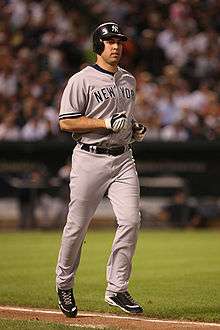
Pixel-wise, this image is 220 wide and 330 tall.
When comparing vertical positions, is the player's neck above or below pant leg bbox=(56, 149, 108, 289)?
above

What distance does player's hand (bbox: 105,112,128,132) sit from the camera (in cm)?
685

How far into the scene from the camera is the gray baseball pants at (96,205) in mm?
7031

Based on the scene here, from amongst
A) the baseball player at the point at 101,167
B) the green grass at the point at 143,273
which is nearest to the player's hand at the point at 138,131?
the baseball player at the point at 101,167

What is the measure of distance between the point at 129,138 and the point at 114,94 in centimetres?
37

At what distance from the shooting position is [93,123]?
6953 millimetres

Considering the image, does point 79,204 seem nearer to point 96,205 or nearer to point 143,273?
point 96,205

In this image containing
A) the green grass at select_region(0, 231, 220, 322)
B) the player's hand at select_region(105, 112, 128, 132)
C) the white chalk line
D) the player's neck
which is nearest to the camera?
the white chalk line

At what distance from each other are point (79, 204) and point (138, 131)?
29.4 inches

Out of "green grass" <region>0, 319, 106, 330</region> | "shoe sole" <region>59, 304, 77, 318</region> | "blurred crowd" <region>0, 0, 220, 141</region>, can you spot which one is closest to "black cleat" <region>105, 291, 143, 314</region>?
"shoe sole" <region>59, 304, 77, 318</region>

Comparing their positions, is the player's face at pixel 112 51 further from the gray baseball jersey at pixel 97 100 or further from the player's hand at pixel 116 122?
the player's hand at pixel 116 122

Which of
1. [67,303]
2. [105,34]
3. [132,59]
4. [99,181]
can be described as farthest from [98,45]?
[132,59]

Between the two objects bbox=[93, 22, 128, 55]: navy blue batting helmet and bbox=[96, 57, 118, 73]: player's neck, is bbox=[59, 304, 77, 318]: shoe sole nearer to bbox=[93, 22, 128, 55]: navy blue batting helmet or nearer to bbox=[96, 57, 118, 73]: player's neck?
bbox=[96, 57, 118, 73]: player's neck

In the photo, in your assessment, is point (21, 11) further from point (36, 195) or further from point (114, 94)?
point (114, 94)

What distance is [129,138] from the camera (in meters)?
7.25
